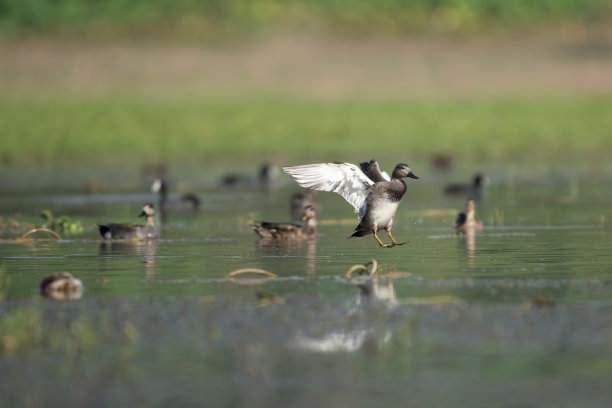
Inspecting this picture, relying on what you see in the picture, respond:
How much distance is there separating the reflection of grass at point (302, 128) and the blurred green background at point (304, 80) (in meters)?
0.09

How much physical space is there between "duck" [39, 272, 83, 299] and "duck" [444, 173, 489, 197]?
1522cm

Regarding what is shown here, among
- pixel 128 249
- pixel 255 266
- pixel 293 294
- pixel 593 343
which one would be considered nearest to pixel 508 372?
pixel 593 343

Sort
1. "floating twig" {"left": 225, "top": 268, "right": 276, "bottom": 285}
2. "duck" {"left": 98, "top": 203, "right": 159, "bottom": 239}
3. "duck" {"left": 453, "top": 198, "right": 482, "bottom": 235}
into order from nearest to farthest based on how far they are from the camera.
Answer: "floating twig" {"left": 225, "top": 268, "right": 276, "bottom": 285}
"duck" {"left": 98, "top": 203, "right": 159, "bottom": 239}
"duck" {"left": 453, "top": 198, "right": 482, "bottom": 235}

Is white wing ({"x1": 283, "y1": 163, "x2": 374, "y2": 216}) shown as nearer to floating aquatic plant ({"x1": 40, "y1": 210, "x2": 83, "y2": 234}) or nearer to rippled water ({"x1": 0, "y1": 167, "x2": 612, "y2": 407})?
rippled water ({"x1": 0, "y1": 167, "x2": 612, "y2": 407})

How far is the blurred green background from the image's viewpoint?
42.6 m

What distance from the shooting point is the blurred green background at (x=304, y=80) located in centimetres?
4259

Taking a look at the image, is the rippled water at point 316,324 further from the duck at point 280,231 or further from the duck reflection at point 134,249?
the duck at point 280,231

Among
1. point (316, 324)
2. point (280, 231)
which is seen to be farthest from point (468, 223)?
point (316, 324)

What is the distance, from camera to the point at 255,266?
15617mm

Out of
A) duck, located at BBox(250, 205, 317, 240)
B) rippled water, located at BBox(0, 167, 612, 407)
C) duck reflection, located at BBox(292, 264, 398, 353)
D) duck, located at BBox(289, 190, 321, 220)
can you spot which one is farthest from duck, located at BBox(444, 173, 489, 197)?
duck reflection, located at BBox(292, 264, 398, 353)

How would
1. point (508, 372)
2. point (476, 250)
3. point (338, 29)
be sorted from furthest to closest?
point (338, 29) → point (476, 250) → point (508, 372)

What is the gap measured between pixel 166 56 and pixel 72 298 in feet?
140

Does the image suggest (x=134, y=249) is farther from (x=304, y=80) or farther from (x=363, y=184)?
(x=304, y=80)

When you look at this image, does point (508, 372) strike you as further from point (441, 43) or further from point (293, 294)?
point (441, 43)
